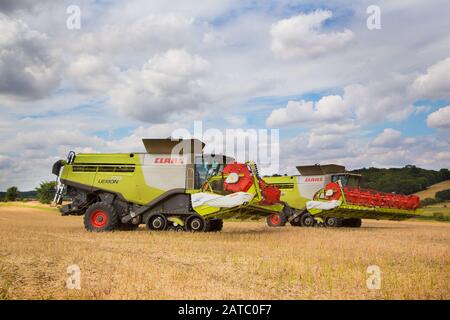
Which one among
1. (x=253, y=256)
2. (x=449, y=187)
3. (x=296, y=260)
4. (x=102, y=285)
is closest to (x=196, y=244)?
(x=253, y=256)

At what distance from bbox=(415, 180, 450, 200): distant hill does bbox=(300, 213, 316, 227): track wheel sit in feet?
118

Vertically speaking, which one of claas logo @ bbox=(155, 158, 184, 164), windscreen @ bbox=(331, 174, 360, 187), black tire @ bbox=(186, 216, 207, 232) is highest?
claas logo @ bbox=(155, 158, 184, 164)

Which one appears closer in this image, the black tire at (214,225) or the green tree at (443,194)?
the black tire at (214,225)

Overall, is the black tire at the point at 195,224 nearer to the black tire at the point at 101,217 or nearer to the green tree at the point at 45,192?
the black tire at the point at 101,217

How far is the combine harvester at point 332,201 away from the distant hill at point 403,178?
24.3m

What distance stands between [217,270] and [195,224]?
24.9 feet

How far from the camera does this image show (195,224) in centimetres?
1528

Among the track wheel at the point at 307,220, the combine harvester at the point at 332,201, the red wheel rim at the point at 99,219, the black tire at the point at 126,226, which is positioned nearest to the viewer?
the red wheel rim at the point at 99,219

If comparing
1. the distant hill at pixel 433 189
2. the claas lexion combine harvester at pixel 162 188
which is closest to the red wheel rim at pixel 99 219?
the claas lexion combine harvester at pixel 162 188

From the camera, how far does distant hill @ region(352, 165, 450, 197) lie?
49.9 metres

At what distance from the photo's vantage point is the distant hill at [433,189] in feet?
180

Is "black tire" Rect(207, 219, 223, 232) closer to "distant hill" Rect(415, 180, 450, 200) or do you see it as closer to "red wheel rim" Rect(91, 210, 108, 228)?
"red wheel rim" Rect(91, 210, 108, 228)

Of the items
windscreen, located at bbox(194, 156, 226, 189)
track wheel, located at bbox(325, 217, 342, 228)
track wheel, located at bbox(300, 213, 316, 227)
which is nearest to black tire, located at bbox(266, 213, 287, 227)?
track wheel, located at bbox(300, 213, 316, 227)
